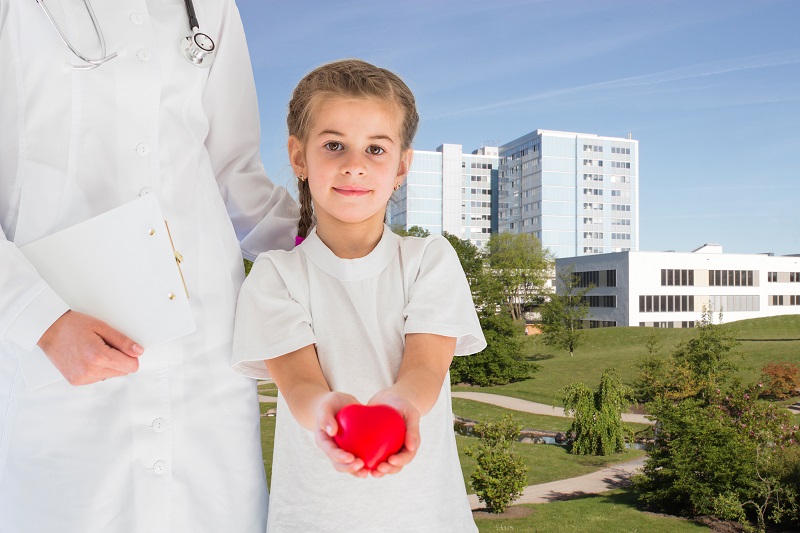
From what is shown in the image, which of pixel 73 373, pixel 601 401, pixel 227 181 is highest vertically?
pixel 227 181

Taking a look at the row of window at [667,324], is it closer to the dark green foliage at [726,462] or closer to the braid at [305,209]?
the dark green foliage at [726,462]

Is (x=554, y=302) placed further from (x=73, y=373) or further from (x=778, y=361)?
(x=73, y=373)

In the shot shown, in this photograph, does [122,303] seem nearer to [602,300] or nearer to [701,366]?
[701,366]

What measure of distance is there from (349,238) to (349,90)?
0.21 m

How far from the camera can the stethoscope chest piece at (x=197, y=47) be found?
111 cm

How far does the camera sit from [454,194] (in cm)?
5256

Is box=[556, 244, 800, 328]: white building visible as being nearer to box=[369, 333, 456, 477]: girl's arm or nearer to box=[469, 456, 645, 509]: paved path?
box=[469, 456, 645, 509]: paved path

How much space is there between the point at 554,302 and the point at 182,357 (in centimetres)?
2264

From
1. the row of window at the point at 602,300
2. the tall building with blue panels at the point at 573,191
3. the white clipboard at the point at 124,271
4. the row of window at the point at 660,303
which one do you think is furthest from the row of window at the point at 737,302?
the white clipboard at the point at 124,271

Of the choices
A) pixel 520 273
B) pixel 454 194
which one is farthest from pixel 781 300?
pixel 454 194

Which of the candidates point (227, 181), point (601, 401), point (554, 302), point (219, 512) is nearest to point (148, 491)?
point (219, 512)

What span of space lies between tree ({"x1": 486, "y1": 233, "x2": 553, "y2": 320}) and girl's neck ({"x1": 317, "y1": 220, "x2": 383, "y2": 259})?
33.3 m

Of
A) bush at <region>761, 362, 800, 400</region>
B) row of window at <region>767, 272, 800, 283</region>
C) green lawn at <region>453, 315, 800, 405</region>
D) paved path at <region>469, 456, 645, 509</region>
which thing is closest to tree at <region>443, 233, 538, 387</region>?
green lawn at <region>453, 315, 800, 405</region>

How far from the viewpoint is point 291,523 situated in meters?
0.99
